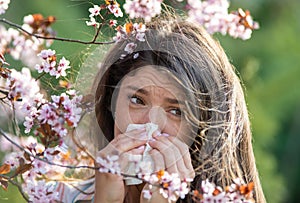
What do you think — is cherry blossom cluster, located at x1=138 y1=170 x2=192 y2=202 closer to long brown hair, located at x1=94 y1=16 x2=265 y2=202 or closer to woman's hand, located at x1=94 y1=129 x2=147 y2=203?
woman's hand, located at x1=94 y1=129 x2=147 y2=203

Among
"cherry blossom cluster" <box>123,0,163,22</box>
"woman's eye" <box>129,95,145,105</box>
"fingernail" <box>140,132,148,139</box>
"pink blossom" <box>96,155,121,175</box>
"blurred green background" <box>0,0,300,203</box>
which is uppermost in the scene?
"blurred green background" <box>0,0,300,203</box>

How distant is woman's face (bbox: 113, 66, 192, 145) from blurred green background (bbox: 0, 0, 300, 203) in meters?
2.58

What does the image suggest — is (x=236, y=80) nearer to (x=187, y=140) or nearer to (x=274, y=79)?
(x=187, y=140)

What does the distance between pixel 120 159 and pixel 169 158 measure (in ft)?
0.36

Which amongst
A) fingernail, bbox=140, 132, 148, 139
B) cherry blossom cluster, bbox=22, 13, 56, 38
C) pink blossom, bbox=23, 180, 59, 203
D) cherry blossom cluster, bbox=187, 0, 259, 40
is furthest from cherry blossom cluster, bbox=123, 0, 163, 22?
pink blossom, bbox=23, 180, 59, 203

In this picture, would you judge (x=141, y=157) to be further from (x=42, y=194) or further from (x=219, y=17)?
(x=219, y=17)

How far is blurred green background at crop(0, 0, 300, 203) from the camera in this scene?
4758 millimetres

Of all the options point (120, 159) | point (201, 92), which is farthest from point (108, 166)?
point (201, 92)

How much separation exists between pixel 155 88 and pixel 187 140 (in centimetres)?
16

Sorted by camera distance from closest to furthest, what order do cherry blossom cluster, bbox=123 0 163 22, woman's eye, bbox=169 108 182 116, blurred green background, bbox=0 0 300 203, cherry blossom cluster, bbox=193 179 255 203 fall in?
cherry blossom cluster, bbox=193 179 255 203 < cherry blossom cluster, bbox=123 0 163 22 < woman's eye, bbox=169 108 182 116 < blurred green background, bbox=0 0 300 203

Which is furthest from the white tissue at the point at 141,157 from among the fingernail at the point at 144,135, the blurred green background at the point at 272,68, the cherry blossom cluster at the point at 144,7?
the blurred green background at the point at 272,68

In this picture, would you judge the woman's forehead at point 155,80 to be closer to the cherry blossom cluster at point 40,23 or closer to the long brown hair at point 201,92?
the long brown hair at point 201,92

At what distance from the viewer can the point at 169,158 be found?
1.59 m

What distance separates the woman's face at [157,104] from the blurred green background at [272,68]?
2.58 m
